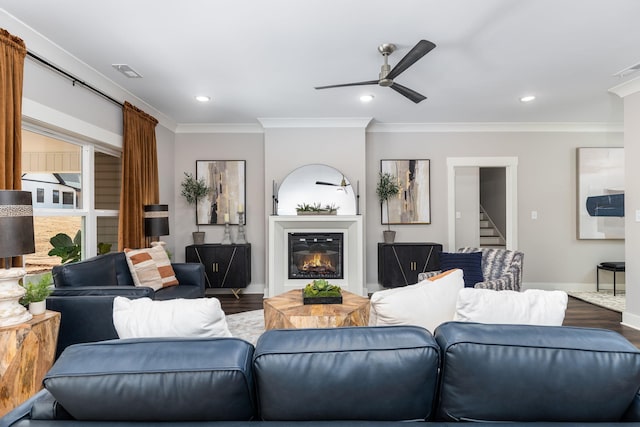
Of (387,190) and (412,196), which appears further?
(412,196)

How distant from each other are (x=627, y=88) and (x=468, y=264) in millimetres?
2578

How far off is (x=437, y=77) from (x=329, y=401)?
3.38m

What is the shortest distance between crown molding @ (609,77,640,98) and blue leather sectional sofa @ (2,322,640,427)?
4030mm

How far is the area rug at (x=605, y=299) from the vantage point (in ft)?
14.4

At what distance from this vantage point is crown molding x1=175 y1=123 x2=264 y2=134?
5.26m

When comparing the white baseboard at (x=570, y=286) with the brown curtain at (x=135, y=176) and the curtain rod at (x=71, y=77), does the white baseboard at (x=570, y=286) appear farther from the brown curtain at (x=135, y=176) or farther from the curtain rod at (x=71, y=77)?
Result: the curtain rod at (x=71, y=77)

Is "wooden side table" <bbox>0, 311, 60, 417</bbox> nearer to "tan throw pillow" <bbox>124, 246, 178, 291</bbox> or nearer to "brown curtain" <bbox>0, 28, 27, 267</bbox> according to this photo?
"brown curtain" <bbox>0, 28, 27, 267</bbox>

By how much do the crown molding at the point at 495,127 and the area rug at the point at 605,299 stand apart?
245 cm

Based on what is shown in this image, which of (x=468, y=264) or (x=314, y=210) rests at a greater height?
(x=314, y=210)

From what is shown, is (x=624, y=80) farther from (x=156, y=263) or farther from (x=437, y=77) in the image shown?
(x=156, y=263)

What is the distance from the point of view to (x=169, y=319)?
4.17 ft

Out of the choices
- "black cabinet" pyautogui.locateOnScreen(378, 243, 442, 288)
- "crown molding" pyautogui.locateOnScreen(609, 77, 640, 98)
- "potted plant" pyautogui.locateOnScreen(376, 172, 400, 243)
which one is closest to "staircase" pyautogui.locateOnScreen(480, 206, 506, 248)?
"black cabinet" pyautogui.locateOnScreen(378, 243, 442, 288)

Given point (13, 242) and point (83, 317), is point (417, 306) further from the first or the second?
point (83, 317)

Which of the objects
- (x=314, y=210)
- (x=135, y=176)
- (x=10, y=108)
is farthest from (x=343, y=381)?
(x=314, y=210)
